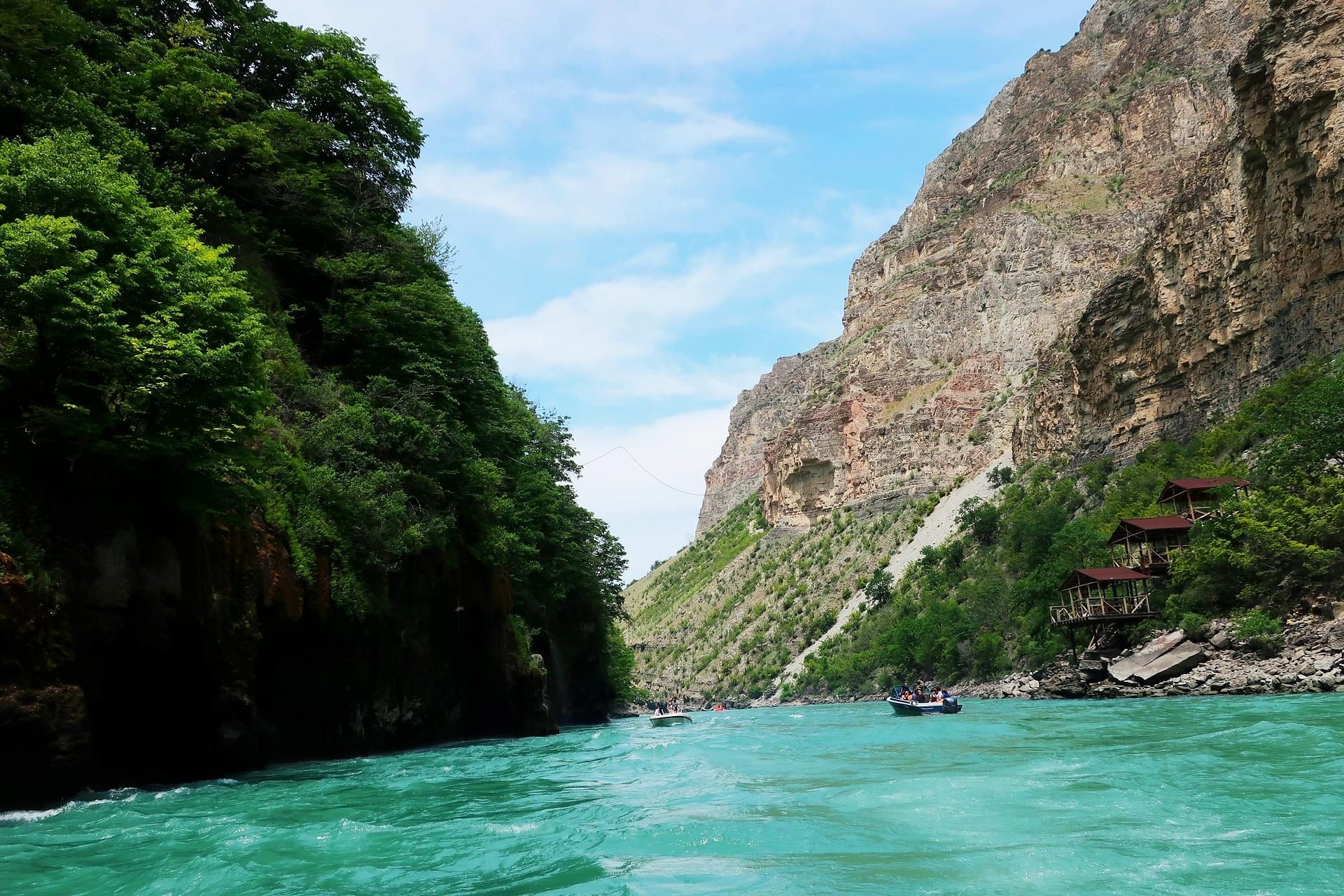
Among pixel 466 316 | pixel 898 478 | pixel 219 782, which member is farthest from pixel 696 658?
pixel 219 782

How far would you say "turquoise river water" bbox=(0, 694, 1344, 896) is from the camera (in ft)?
28.4

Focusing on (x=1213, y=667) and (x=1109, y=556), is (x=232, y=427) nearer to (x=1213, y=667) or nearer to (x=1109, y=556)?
(x=1213, y=667)

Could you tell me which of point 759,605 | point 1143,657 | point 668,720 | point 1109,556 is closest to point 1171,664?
point 1143,657

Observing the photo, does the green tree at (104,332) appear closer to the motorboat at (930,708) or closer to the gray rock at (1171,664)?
the motorboat at (930,708)

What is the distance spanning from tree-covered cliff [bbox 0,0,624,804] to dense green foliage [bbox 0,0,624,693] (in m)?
0.08

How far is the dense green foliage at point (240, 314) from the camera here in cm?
1339

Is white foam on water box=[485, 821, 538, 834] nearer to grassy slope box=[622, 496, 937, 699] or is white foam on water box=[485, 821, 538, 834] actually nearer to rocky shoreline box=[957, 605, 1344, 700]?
rocky shoreline box=[957, 605, 1344, 700]

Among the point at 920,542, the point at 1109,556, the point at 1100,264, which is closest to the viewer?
the point at 1109,556

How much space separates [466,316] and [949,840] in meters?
27.4

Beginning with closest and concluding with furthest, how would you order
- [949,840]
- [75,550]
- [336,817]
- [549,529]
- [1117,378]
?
[949,840], [336,817], [75,550], [549,529], [1117,378]

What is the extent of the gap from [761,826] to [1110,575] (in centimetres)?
3761

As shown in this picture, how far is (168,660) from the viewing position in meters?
15.7

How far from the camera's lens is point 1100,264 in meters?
110

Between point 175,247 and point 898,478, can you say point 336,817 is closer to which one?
point 175,247
